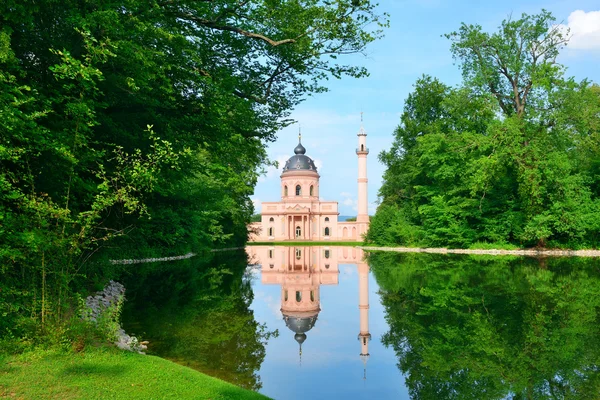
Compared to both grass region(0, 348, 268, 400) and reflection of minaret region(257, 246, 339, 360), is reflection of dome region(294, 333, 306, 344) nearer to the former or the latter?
reflection of minaret region(257, 246, 339, 360)

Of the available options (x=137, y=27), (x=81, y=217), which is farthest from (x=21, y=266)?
(x=137, y=27)

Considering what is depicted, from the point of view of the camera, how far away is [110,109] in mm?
9484

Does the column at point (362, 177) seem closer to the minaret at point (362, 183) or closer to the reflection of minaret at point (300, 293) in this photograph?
the minaret at point (362, 183)

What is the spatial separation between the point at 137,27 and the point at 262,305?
6984mm

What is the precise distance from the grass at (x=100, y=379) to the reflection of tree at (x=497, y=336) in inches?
97.6

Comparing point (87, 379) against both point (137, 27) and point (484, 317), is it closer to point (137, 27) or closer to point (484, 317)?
point (137, 27)

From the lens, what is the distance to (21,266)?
21.1ft

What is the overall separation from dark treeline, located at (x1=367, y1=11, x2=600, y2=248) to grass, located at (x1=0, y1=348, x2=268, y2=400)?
79.7 ft

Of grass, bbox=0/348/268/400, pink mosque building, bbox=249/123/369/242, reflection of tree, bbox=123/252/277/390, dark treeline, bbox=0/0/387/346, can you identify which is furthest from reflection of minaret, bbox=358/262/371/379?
pink mosque building, bbox=249/123/369/242

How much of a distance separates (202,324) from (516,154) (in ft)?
74.1

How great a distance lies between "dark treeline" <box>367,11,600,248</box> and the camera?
87.5 feet

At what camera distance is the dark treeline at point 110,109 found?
6.01 meters

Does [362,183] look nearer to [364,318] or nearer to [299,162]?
[299,162]

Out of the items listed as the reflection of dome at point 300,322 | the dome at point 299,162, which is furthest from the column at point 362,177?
the reflection of dome at point 300,322
